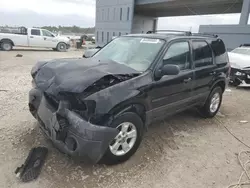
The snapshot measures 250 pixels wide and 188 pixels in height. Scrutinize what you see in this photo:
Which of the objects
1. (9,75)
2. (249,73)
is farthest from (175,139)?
(9,75)

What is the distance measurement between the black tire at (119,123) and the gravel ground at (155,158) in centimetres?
10

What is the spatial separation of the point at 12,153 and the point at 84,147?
4.31 ft

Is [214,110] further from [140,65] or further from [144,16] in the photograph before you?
[144,16]

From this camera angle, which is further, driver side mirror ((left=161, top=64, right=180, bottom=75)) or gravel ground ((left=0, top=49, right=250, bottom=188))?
driver side mirror ((left=161, top=64, right=180, bottom=75))

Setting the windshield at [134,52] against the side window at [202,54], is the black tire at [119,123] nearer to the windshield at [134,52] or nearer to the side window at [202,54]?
the windshield at [134,52]

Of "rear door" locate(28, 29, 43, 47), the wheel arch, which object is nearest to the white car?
the wheel arch

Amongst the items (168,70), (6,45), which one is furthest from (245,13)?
(6,45)

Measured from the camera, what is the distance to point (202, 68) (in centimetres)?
441

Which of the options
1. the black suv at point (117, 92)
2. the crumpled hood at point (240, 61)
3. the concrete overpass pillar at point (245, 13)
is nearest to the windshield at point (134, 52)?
the black suv at point (117, 92)

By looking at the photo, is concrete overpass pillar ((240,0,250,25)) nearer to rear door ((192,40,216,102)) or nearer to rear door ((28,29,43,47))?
rear door ((192,40,216,102))

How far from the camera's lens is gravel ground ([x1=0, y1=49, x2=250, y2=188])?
112 inches

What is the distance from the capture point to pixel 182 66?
4.03 metres

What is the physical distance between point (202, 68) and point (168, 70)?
4.54 ft

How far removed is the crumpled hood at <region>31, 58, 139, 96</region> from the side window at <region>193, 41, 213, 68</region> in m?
1.59
